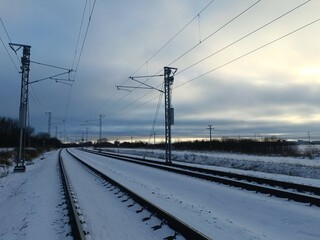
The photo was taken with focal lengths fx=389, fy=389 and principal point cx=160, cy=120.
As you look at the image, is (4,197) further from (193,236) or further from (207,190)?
(193,236)

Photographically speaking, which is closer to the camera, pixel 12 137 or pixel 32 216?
pixel 32 216

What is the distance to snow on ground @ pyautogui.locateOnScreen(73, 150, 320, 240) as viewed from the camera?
8.59 metres

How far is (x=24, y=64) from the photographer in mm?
30469

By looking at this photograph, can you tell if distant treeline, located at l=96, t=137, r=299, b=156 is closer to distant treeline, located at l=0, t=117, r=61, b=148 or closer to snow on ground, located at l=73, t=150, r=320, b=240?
snow on ground, located at l=73, t=150, r=320, b=240

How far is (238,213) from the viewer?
10953 mm

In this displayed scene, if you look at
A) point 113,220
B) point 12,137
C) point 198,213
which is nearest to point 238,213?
point 198,213

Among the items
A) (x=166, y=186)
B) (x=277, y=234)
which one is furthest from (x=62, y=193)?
(x=277, y=234)

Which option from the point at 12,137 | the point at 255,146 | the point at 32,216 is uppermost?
the point at 12,137

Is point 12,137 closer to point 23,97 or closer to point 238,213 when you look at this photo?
point 23,97

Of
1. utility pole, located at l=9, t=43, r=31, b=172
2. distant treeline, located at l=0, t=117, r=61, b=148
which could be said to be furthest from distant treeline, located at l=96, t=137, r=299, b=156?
distant treeline, located at l=0, t=117, r=61, b=148

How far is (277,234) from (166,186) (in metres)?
9.69

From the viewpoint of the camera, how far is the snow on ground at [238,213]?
28.2 ft

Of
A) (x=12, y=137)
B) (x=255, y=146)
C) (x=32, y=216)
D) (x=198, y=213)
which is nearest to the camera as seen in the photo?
(x=198, y=213)

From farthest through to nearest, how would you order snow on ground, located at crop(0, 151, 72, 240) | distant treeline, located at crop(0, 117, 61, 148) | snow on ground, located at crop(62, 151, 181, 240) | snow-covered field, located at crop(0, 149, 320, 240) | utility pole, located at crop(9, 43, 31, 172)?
distant treeline, located at crop(0, 117, 61, 148), utility pole, located at crop(9, 43, 31, 172), snow on ground, located at crop(0, 151, 72, 240), snow-covered field, located at crop(0, 149, 320, 240), snow on ground, located at crop(62, 151, 181, 240)
